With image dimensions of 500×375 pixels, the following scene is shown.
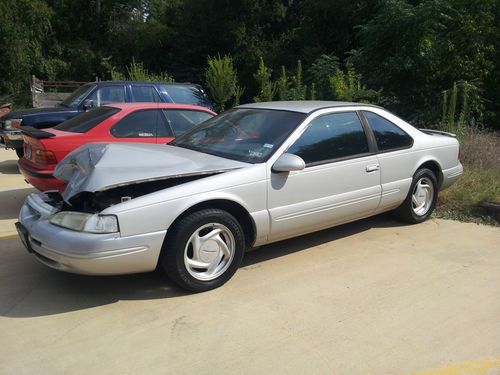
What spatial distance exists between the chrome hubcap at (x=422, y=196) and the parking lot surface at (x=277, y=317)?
857 millimetres

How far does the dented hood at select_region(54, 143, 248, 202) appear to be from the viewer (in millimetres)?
3740

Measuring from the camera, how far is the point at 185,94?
11.0 metres

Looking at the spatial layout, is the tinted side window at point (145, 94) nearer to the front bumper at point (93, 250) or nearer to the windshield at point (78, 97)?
the windshield at point (78, 97)

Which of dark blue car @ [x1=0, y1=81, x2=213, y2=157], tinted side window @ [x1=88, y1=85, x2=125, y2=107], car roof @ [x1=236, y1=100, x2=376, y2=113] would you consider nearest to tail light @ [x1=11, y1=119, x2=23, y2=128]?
dark blue car @ [x1=0, y1=81, x2=213, y2=157]

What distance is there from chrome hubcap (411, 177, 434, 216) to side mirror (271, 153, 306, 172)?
2104 millimetres

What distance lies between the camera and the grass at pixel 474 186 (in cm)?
612

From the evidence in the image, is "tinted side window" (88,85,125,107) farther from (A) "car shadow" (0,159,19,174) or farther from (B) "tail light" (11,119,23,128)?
(A) "car shadow" (0,159,19,174)

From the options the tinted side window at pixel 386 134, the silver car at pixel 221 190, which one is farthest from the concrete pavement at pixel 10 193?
the tinted side window at pixel 386 134

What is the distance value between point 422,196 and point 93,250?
12.9 ft

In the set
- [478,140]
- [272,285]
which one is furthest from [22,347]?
[478,140]

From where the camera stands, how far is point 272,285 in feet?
13.3

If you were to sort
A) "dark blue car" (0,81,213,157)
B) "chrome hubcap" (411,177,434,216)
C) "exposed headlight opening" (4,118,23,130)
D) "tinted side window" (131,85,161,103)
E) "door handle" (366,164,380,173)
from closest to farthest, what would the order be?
"door handle" (366,164,380,173) → "chrome hubcap" (411,177,434,216) → "dark blue car" (0,81,213,157) → "exposed headlight opening" (4,118,23,130) → "tinted side window" (131,85,161,103)

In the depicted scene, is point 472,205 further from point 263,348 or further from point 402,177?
point 263,348

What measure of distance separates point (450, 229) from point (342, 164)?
1.83m
